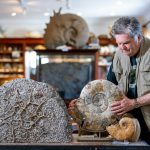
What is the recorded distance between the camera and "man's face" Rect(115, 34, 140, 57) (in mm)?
1724

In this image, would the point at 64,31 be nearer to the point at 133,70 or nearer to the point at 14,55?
the point at 133,70

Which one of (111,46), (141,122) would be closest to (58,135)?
(141,122)

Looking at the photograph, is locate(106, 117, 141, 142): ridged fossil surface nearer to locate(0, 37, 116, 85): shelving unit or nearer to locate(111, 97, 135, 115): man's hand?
locate(111, 97, 135, 115): man's hand

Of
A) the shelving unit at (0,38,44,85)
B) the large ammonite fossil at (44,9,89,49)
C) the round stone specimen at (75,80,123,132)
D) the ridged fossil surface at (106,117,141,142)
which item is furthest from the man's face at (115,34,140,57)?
the shelving unit at (0,38,44,85)

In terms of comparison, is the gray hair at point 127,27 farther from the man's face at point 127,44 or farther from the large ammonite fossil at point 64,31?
the large ammonite fossil at point 64,31

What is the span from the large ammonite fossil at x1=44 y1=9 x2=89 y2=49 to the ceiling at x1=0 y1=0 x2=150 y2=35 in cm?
208

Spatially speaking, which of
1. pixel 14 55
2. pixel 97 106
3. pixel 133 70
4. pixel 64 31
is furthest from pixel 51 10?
pixel 97 106

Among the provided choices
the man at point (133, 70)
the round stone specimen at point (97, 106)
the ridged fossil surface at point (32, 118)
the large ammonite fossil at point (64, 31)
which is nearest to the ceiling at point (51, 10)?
the large ammonite fossil at point (64, 31)

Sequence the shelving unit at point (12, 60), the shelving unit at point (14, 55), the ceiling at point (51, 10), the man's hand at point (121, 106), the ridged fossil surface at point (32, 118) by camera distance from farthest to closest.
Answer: the shelving unit at point (12, 60) → the shelving unit at point (14, 55) → the ceiling at point (51, 10) → the man's hand at point (121, 106) → the ridged fossil surface at point (32, 118)

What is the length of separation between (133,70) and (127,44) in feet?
0.62

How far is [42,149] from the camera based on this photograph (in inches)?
55.6

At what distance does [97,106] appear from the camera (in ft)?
5.44

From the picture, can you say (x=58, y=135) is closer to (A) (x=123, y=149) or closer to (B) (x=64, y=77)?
(A) (x=123, y=149)

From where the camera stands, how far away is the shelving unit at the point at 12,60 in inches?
372
